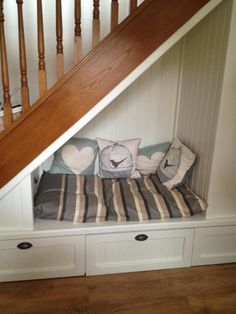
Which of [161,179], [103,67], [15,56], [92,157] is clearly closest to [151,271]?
[161,179]

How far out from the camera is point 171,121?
8.54 feet

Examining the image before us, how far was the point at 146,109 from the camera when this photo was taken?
8.36 feet

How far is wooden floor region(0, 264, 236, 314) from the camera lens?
1707mm

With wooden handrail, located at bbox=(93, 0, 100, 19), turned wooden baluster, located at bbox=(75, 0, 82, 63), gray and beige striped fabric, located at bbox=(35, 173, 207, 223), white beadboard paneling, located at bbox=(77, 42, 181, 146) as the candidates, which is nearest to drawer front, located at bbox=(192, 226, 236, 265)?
gray and beige striped fabric, located at bbox=(35, 173, 207, 223)

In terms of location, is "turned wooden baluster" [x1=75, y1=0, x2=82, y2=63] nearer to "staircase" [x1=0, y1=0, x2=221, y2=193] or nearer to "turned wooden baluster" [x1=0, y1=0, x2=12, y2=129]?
"staircase" [x1=0, y1=0, x2=221, y2=193]

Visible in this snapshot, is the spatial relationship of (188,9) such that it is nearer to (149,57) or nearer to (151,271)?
(149,57)

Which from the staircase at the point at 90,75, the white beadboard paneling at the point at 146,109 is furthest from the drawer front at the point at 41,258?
the white beadboard paneling at the point at 146,109

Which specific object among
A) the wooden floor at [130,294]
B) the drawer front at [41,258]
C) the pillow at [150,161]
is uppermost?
the pillow at [150,161]

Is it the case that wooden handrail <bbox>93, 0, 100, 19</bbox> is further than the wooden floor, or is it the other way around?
the wooden floor

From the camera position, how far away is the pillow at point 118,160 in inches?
93.7

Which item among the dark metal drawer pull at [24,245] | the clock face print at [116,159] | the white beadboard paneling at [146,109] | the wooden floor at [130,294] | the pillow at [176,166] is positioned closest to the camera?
the wooden floor at [130,294]

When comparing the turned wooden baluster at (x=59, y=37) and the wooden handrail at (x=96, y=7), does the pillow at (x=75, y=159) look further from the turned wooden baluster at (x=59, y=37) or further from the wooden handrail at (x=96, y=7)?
the wooden handrail at (x=96, y=7)

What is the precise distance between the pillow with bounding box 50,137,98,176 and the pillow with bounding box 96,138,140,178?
3.5 inches

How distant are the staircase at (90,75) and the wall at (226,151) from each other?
0.36 metres
